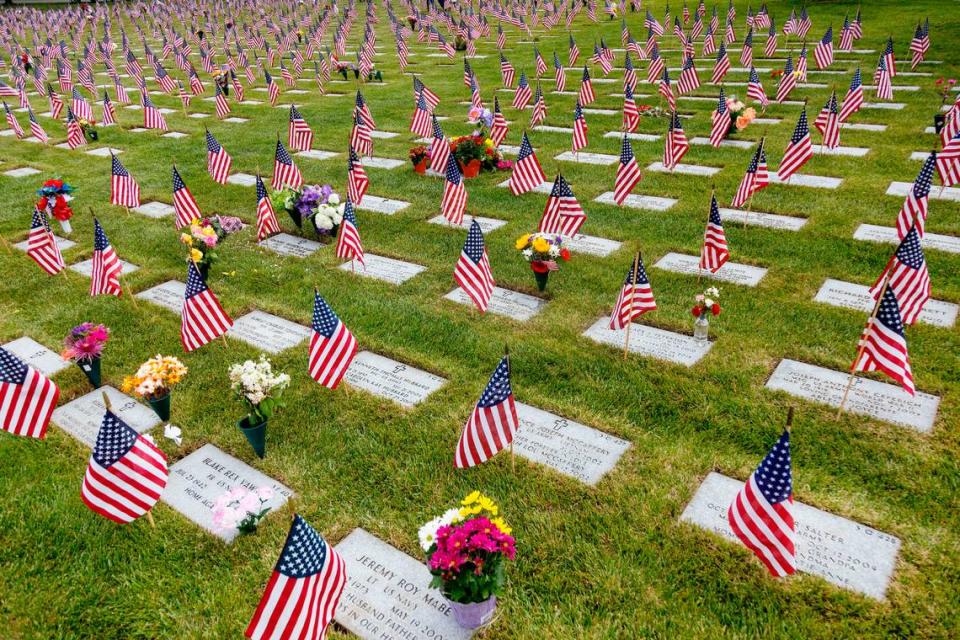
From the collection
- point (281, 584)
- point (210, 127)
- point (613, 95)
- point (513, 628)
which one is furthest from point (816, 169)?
point (210, 127)

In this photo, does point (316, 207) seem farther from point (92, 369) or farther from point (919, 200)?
point (919, 200)

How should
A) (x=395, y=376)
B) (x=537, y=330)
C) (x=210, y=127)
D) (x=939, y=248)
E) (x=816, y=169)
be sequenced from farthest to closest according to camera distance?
(x=210, y=127) < (x=816, y=169) < (x=939, y=248) < (x=537, y=330) < (x=395, y=376)

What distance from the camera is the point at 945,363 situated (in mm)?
7211

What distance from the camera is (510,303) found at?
9.23m

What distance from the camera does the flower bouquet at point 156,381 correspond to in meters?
6.70

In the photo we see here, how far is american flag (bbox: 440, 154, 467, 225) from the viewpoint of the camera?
36.9 feet

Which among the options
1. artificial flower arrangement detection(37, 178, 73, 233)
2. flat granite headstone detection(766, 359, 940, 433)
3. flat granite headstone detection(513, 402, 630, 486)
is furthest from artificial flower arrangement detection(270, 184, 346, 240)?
flat granite headstone detection(766, 359, 940, 433)

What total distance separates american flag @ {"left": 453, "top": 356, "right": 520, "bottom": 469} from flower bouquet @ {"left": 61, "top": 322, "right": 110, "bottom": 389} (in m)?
4.92

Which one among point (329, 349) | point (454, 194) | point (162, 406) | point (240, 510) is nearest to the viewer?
point (240, 510)

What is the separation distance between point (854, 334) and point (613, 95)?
1635cm

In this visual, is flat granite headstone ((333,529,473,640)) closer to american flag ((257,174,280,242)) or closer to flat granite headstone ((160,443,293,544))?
flat granite headstone ((160,443,293,544))

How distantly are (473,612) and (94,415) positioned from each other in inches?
216

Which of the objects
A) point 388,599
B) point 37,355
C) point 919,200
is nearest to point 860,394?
point 919,200

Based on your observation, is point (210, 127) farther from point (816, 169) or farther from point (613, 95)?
point (816, 169)
